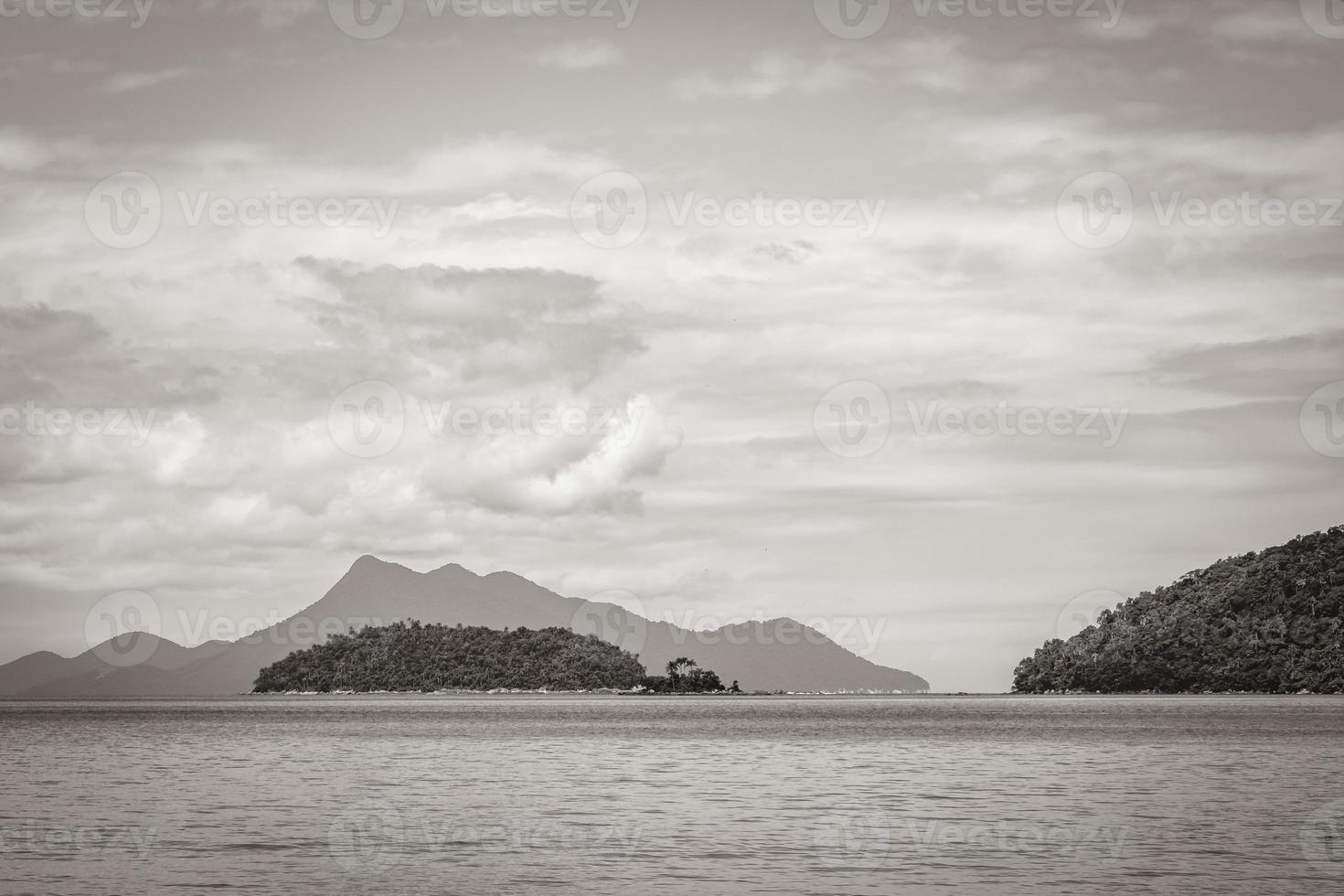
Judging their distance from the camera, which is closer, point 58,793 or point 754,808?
point 754,808

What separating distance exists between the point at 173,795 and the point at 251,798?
15.4 feet

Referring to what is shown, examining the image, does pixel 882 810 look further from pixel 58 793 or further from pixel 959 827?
pixel 58 793

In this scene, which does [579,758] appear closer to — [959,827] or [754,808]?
[754,808]

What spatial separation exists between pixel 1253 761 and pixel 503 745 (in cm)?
6302

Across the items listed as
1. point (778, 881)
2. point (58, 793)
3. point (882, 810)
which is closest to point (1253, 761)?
point (882, 810)

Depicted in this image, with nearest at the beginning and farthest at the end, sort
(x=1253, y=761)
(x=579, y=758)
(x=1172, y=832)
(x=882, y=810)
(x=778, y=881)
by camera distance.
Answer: (x=778, y=881), (x=1172, y=832), (x=882, y=810), (x=1253, y=761), (x=579, y=758)

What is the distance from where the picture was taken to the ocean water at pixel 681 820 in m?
42.2

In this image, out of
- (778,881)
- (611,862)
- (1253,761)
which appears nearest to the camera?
(778,881)

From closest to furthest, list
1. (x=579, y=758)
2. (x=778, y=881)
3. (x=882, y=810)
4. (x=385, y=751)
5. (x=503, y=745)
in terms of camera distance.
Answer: (x=778, y=881)
(x=882, y=810)
(x=579, y=758)
(x=385, y=751)
(x=503, y=745)

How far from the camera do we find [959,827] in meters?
53.8

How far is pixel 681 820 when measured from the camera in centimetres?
5712

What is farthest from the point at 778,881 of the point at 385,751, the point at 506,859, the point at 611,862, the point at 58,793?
the point at 385,751

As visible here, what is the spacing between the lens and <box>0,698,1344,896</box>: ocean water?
42250 mm

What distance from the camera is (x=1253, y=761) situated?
90750 millimetres
